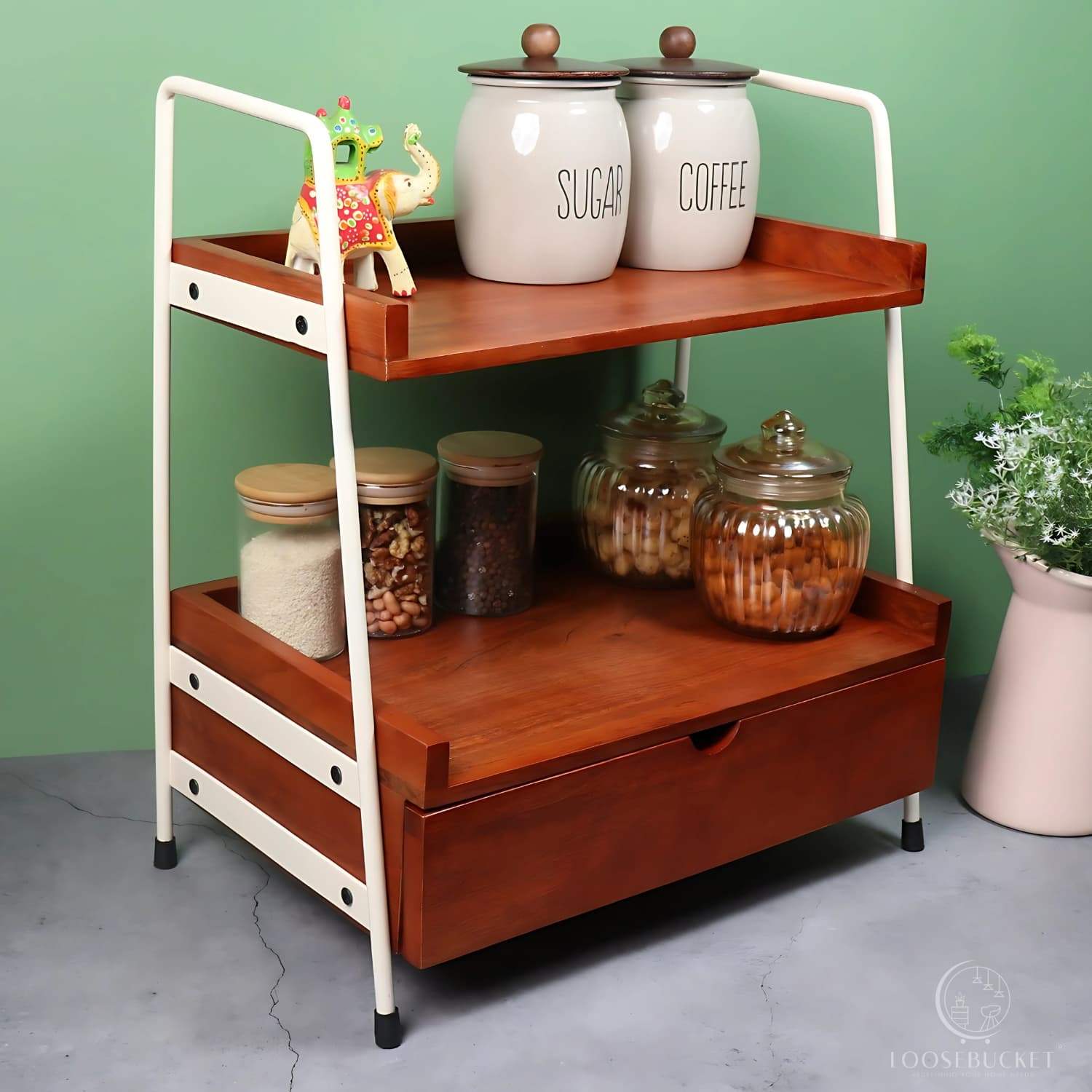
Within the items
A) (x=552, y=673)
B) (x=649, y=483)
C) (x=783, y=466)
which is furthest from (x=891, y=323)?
(x=552, y=673)

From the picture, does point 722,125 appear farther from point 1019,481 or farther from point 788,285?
point 1019,481

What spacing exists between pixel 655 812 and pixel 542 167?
26.6 inches

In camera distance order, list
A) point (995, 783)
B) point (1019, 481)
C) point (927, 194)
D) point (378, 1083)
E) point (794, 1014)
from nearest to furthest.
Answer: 1. point (378, 1083)
2. point (794, 1014)
3. point (1019, 481)
4. point (995, 783)
5. point (927, 194)

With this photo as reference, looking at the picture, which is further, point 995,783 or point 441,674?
point 995,783

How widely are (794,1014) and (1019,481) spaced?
0.70 metres

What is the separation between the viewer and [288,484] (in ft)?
4.91

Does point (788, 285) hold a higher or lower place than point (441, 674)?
higher

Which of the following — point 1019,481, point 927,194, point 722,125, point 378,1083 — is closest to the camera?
point 378,1083

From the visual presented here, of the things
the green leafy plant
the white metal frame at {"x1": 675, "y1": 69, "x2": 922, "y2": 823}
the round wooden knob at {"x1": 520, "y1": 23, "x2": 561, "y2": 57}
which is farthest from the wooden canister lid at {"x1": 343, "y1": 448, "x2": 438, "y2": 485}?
the green leafy plant

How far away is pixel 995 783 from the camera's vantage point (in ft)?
6.01

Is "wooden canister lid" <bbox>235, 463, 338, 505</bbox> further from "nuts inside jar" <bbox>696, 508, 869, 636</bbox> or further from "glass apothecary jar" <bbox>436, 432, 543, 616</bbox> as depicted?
"nuts inside jar" <bbox>696, 508, 869, 636</bbox>

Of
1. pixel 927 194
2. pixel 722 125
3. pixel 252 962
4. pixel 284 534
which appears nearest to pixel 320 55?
pixel 722 125

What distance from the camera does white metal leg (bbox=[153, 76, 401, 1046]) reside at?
119cm

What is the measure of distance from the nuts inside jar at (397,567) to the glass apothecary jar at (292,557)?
0.14ft
